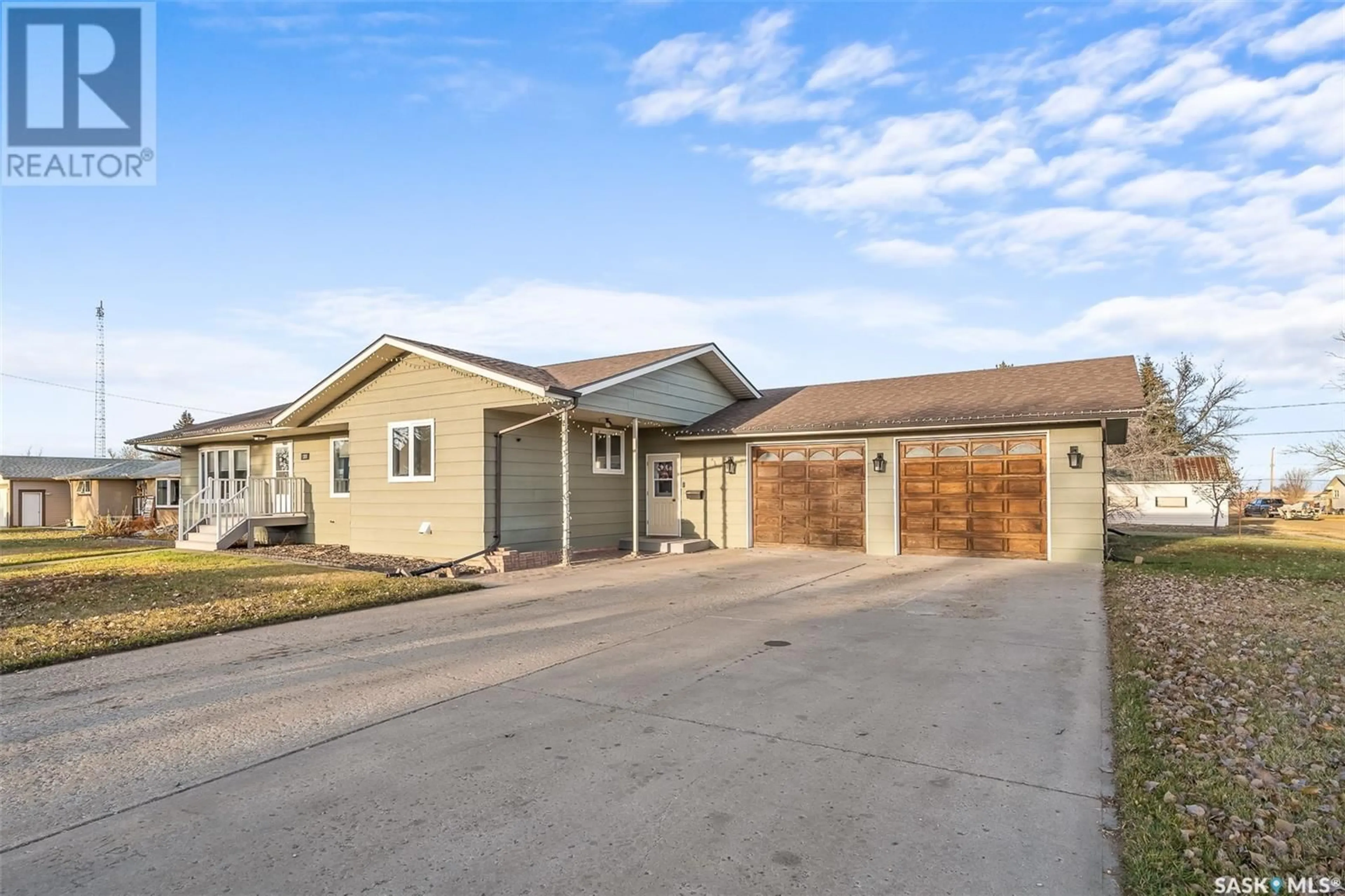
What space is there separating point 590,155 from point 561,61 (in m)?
2.08

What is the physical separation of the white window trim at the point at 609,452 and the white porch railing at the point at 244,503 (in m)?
7.89

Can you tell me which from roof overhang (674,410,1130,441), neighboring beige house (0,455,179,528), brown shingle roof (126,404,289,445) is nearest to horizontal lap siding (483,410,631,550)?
roof overhang (674,410,1130,441)

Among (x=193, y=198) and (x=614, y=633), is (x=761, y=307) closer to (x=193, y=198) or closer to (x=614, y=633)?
(x=193, y=198)

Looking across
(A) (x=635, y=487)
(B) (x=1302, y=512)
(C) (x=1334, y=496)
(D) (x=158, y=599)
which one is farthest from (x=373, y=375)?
(C) (x=1334, y=496)

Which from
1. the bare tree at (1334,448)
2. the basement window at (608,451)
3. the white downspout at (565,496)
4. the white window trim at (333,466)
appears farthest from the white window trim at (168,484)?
the bare tree at (1334,448)

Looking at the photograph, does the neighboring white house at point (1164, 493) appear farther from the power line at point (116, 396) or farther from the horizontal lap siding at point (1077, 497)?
the power line at point (116, 396)

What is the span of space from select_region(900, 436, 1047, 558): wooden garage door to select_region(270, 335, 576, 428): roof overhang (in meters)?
7.04

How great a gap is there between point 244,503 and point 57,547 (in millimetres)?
6583

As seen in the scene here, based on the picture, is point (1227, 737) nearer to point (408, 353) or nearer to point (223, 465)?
point (408, 353)

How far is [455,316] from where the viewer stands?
867 inches

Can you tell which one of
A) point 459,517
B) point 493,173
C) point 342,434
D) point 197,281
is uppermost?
point 493,173

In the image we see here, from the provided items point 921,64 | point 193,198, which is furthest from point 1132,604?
point 193,198

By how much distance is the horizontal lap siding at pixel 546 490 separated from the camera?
13.1 metres

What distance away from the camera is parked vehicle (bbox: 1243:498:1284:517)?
42.0 metres
